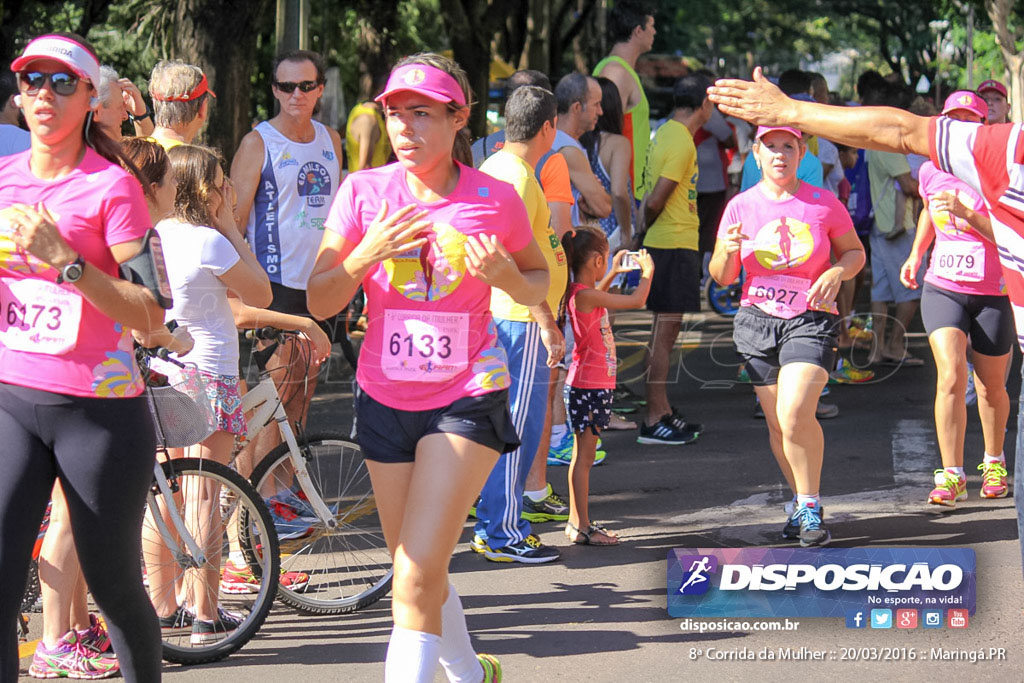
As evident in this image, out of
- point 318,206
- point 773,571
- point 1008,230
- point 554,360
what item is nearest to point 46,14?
point 318,206

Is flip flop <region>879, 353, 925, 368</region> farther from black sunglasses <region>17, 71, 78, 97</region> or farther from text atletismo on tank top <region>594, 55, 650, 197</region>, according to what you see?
black sunglasses <region>17, 71, 78, 97</region>

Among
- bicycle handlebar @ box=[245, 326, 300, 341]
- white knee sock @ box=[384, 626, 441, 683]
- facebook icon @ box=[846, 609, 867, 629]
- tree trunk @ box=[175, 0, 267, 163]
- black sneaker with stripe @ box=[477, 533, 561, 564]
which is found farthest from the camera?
tree trunk @ box=[175, 0, 267, 163]

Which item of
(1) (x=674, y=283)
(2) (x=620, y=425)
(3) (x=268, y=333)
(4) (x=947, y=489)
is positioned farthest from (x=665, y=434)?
(3) (x=268, y=333)

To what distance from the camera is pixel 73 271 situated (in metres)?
3.48

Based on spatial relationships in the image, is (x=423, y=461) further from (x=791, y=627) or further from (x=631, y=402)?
(x=631, y=402)

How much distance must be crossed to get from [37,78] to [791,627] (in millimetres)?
3387

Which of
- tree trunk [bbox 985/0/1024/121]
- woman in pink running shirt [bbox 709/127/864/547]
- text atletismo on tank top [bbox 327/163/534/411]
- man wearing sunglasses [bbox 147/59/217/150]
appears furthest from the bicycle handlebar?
tree trunk [bbox 985/0/1024/121]

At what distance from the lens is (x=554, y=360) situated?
5875 millimetres

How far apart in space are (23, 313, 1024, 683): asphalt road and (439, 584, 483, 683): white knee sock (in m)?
0.70

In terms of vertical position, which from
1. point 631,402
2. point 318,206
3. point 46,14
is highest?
point 46,14

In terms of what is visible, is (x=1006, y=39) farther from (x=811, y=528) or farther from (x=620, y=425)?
(x=811, y=528)

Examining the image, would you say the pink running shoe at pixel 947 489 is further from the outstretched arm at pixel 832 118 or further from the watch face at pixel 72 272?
the watch face at pixel 72 272

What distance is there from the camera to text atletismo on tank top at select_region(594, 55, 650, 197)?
9.57 m

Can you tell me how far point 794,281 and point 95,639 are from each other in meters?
3.54
